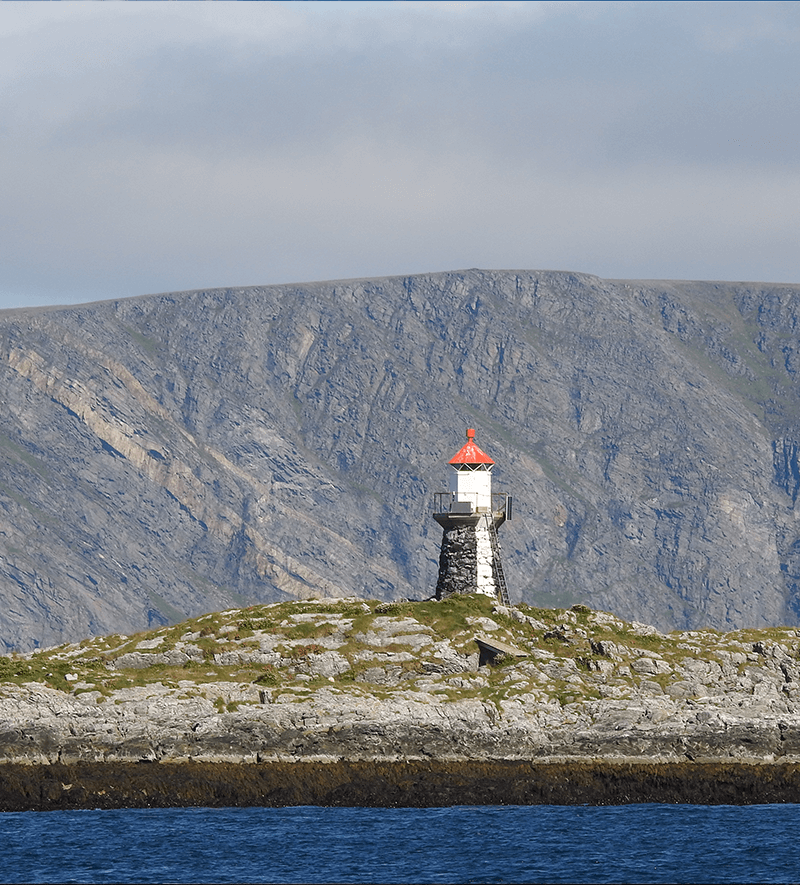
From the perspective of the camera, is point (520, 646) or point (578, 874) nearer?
point (578, 874)

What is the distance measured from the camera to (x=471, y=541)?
9712 centimetres

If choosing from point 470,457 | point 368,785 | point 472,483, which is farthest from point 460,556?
point 368,785

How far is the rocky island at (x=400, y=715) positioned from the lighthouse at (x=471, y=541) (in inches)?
237

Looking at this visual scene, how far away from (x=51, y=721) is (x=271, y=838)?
16686 mm

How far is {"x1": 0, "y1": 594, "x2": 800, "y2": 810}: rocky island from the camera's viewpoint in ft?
249

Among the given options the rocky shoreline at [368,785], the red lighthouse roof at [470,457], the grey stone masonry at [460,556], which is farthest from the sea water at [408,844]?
the red lighthouse roof at [470,457]

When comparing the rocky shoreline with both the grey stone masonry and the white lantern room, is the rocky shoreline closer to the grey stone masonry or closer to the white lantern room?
the grey stone masonry

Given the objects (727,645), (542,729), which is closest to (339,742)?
(542,729)

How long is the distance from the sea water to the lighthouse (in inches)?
957

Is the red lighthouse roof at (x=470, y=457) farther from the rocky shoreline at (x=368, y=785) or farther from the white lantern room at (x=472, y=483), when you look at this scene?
the rocky shoreline at (x=368, y=785)

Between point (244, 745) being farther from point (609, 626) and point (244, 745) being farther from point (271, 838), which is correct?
point (609, 626)

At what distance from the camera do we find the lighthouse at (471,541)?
97000 millimetres

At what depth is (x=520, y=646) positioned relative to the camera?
88125 millimetres

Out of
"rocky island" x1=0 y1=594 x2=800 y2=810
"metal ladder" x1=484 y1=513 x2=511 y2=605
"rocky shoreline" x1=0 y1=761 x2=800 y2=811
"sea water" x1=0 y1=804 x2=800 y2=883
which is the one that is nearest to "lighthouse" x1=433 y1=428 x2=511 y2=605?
"metal ladder" x1=484 y1=513 x2=511 y2=605
